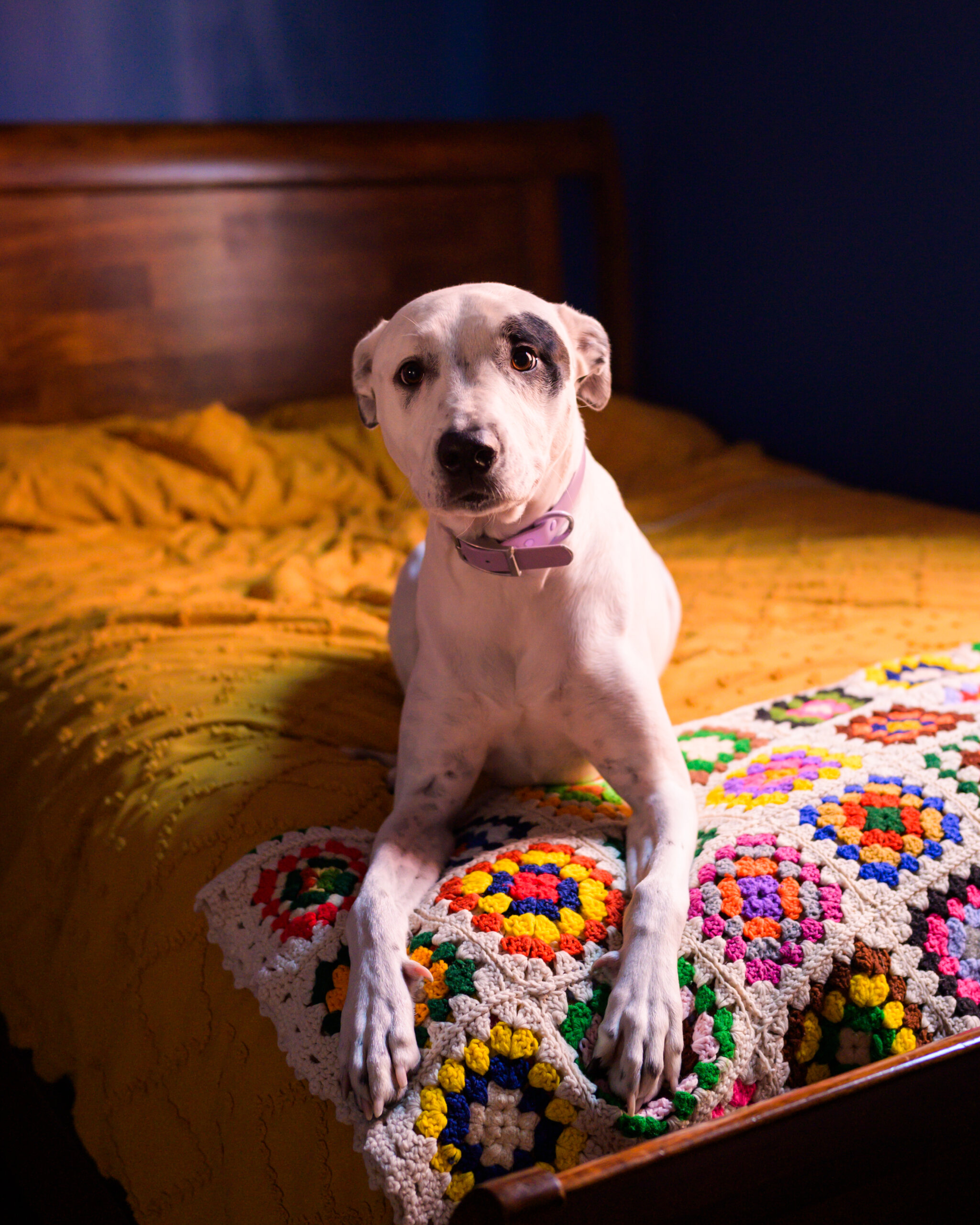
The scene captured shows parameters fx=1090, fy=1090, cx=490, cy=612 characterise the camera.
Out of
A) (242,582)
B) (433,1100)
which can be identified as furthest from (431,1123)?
(242,582)

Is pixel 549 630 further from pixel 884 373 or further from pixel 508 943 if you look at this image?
pixel 884 373

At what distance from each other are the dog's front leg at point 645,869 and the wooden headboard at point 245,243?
2766 mm

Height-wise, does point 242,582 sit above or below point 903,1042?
below

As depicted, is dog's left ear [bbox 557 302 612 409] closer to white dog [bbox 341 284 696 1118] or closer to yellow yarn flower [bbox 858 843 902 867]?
white dog [bbox 341 284 696 1118]

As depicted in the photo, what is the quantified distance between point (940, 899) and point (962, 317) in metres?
2.49

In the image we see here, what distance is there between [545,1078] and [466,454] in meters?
0.65

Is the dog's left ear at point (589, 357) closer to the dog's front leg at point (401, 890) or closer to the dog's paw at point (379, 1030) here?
the dog's front leg at point (401, 890)

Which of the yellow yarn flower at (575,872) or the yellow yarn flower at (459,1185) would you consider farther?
the yellow yarn flower at (575,872)

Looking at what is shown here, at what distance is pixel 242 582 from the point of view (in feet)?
8.27

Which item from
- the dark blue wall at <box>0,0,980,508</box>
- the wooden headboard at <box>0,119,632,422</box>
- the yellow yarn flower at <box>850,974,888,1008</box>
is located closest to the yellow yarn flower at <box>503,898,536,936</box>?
the yellow yarn flower at <box>850,974,888,1008</box>

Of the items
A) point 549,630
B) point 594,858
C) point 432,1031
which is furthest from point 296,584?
point 432,1031

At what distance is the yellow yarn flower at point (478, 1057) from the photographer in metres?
0.99

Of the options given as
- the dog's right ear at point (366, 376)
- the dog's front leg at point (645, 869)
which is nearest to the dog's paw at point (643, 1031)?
the dog's front leg at point (645, 869)

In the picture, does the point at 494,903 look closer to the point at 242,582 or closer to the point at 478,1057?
the point at 478,1057
